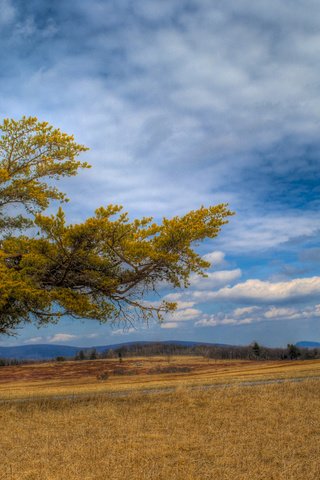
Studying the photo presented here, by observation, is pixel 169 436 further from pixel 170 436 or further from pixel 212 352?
pixel 212 352

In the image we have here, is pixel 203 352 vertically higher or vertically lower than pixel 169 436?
lower

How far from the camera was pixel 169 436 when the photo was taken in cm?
1189

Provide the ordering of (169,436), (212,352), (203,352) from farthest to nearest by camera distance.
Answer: (203,352), (212,352), (169,436)

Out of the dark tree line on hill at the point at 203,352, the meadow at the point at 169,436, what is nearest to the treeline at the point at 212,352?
the dark tree line on hill at the point at 203,352

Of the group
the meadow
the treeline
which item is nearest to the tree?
the meadow

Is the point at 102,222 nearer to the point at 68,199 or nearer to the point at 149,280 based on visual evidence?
the point at 149,280

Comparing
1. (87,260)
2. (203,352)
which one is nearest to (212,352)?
(203,352)

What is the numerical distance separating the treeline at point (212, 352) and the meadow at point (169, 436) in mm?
43436

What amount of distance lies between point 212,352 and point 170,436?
67762mm

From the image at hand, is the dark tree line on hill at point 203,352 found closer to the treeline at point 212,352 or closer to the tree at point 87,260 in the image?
the treeline at point 212,352

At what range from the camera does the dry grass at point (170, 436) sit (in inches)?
356

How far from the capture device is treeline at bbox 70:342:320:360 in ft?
195

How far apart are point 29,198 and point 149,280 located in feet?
21.1

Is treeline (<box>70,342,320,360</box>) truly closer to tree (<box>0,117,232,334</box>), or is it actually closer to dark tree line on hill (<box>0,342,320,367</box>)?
dark tree line on hill (<box>0,342,320,367</box>)
